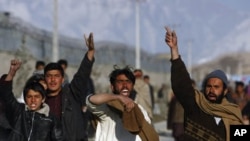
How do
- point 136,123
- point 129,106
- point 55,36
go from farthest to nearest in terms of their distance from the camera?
point 55,36
point 136,123
point 129,106

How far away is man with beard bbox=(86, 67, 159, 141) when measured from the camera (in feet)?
19.5

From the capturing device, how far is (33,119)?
22.0 ft

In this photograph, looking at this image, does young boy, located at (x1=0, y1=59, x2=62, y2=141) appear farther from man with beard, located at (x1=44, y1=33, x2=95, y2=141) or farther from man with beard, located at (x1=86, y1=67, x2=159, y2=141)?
man with beard, located at (x1=86, y1=67, x2=159, y2=141)

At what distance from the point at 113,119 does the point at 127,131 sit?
0.46 feet

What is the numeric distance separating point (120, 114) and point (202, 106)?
0.61 metres

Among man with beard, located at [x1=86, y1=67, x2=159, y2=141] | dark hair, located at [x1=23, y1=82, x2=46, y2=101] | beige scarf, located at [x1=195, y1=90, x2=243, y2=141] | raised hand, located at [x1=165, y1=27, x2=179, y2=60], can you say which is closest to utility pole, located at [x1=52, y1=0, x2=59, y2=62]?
dark hair, located at [x1=23, y1=82, x2=46, y2=101]

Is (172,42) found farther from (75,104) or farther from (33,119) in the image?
(75,104)

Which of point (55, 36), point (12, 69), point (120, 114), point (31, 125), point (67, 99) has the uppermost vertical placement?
point (55, 36)

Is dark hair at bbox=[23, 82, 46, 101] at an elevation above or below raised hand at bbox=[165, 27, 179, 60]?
below

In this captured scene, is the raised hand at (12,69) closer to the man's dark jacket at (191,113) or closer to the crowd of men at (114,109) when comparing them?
the crowd of men at (114,109)

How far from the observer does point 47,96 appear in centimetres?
722

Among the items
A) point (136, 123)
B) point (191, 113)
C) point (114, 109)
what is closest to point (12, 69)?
point (114, 109)

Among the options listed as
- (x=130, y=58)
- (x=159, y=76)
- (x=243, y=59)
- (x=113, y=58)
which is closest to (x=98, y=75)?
(x=113, y=58)

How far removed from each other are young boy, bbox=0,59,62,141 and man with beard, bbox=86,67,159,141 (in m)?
0.64
